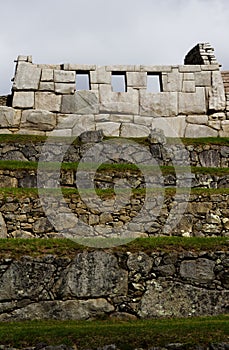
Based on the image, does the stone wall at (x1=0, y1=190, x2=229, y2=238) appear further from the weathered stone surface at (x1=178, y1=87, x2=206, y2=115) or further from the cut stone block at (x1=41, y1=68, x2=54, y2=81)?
the cut stone block at (x1=41, y1=68, x2=54, y2=81)

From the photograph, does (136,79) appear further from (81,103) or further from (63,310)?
(63,310)

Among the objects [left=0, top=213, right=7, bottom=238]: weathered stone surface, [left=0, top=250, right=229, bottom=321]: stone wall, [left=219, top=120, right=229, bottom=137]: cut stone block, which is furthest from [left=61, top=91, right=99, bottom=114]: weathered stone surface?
[left=0, top=250, right=229, bottom=321]: stone wall

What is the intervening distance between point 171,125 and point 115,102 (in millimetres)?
1564

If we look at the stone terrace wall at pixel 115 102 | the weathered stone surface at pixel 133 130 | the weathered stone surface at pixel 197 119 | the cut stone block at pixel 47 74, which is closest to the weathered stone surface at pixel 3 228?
the stone terrace wall at pixel 115 102

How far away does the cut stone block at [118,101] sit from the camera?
17.7m

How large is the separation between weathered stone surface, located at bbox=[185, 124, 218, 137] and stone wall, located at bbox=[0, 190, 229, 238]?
5.81 meters

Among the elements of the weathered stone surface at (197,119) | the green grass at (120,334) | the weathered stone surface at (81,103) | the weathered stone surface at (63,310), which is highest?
the weathered stone surface at (81,103)

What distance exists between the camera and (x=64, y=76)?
17.9m

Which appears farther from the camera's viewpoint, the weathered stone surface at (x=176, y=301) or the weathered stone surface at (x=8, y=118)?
the weathered stone surface at (x=8, y=118)

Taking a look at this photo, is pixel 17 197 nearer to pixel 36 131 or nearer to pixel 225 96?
pixel 36 131

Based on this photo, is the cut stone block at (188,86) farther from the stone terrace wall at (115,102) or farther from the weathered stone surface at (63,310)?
the weathered stone surface at (63,310)

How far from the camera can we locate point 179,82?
18281 millimetres

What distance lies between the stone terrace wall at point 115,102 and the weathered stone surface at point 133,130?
0.08 ft

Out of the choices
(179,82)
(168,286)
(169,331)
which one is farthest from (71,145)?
(169,331)
